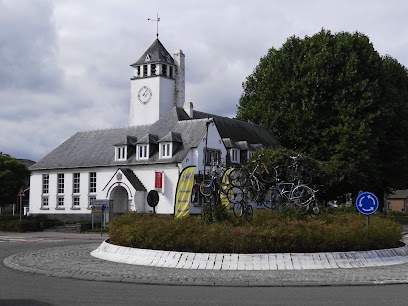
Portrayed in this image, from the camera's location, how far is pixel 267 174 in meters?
21.4

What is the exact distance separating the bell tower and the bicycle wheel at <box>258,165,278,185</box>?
4181 cm

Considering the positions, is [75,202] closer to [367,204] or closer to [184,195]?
[184,195]

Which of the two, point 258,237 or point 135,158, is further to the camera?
point 135,158

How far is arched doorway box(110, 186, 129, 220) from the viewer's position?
48.7 m

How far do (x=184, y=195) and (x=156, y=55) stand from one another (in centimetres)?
4507

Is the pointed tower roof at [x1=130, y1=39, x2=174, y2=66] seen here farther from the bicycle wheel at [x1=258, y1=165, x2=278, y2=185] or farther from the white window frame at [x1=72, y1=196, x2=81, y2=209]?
the bicycle wheel at [x1=258, y1=165, x2=278, y2=185]

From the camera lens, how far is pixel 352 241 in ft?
52.2

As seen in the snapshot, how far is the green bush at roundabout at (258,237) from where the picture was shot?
15258 millimetres

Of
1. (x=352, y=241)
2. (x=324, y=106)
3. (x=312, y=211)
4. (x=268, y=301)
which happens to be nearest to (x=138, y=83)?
(x=324, y=106)

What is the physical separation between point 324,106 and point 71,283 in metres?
40.4

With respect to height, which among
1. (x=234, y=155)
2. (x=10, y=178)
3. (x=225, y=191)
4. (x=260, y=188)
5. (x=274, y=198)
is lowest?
(x=274, y=198)

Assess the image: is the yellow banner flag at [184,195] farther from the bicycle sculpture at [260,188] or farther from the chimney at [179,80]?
the chimney at [179,80]

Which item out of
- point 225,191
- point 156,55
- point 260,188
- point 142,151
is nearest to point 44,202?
point 142,151

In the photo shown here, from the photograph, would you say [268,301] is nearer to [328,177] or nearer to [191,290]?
[191,290]
